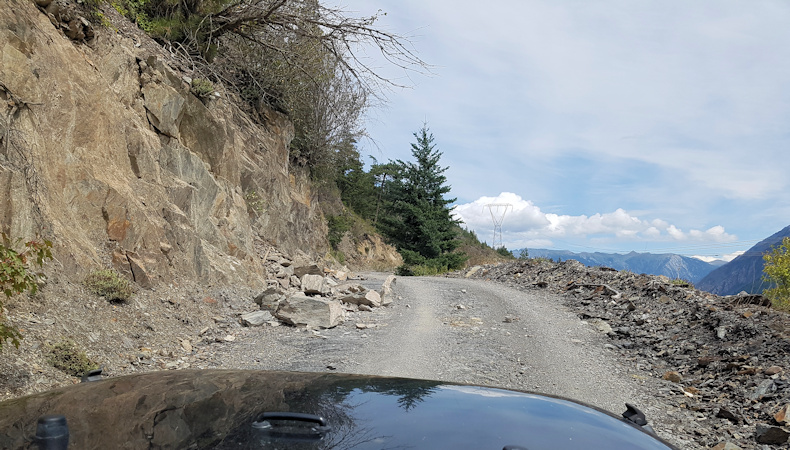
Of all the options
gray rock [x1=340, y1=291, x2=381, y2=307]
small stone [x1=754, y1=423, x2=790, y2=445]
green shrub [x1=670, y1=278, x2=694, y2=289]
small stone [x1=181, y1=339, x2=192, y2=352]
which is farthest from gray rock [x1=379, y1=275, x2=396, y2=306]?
small stone [x1=754, y1=423, x2=790, y2=445]

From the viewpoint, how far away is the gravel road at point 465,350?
675cm

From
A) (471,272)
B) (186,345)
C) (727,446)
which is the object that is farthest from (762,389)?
(471,272)

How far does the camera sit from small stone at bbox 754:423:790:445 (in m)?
4.92

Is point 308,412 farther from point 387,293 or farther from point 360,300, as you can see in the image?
point 387,293

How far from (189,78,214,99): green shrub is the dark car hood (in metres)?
11.3

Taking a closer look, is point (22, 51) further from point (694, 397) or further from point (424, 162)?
point (424, 162)

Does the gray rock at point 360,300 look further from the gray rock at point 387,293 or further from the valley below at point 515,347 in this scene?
the gray rock at point 387,293

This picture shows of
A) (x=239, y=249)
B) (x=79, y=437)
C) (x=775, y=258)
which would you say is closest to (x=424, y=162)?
(x=775, y=258)

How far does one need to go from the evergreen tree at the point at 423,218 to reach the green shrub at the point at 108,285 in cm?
2195

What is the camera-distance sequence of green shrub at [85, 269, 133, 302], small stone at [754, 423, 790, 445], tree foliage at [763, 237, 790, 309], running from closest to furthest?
1. small stone at [754, 423, 790, 445]
2. green shrub at [85, 269, 133, 302]
3. tree foliage at [763, 237, 790, 309]

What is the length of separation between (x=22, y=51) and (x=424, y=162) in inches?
1065

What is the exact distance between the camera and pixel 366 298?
40.1ft

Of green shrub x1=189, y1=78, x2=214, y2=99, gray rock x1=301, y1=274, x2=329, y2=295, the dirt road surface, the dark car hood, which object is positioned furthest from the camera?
gray rock x1=301, y1=274, x2=329, y2=295

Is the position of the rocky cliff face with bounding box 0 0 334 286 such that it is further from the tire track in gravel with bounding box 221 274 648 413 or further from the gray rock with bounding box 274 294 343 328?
the tire track in gravel with bounding box 221 274 648 413
